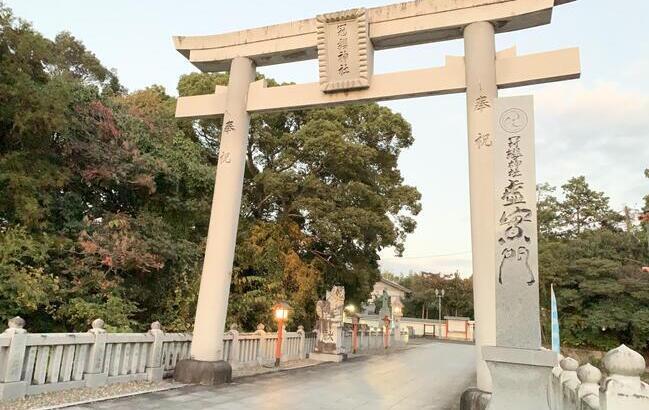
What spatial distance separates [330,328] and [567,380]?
36.9ft

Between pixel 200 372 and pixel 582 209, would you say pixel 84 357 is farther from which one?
pixel 582 209

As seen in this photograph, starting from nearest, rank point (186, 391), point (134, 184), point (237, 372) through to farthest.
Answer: point (186, 391), point (237, 372), point (134, 184)

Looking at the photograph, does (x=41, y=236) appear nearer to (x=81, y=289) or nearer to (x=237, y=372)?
(x=81, y=289)

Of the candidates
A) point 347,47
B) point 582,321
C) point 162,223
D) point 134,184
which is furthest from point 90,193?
point 582,321

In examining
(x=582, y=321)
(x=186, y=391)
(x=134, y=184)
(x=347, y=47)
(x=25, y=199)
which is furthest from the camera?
(x=582, y=321)

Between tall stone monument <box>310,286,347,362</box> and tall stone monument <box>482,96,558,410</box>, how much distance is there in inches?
466

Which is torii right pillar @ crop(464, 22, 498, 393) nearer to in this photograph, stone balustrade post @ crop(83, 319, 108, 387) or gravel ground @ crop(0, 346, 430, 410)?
gravel ground @ crop(0, 346, 430, 410)

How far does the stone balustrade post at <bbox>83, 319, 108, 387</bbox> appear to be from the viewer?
7094 mm

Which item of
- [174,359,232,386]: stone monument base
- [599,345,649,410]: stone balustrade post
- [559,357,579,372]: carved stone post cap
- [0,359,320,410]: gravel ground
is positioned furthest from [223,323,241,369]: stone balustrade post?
[599,345,649,410]: stone balustrade post

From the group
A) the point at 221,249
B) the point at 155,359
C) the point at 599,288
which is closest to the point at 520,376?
the point at 221,249

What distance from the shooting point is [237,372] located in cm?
1033

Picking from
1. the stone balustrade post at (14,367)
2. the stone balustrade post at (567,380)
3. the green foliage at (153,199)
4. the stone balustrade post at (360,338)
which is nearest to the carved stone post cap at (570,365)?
the stone balustrade post at (567,380)

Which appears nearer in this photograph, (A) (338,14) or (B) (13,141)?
(A) (338,14)

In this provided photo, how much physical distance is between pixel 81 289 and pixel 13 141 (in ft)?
11.7
